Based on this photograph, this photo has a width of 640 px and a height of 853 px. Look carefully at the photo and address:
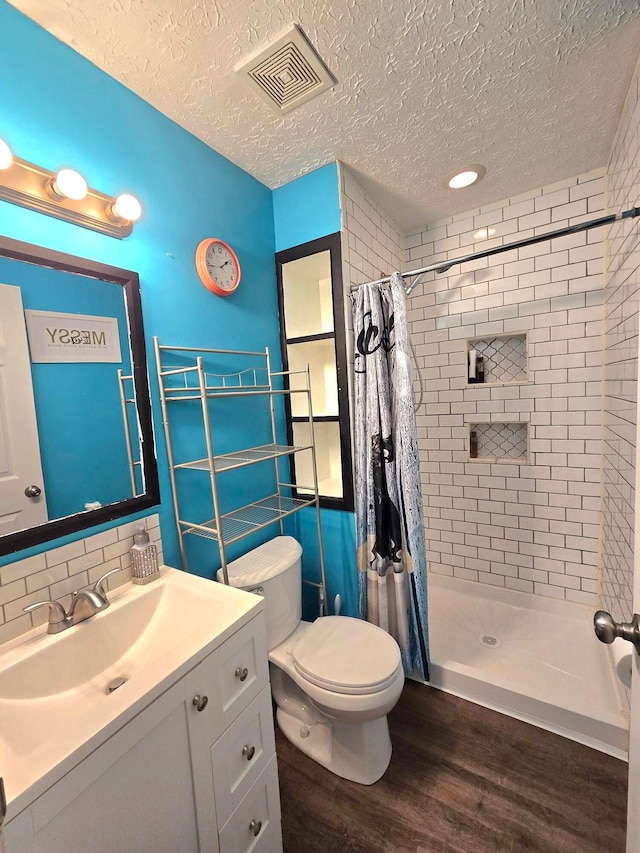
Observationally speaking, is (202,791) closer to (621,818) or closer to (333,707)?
(333,707)

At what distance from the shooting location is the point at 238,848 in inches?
36.4

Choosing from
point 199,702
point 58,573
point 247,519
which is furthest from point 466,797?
point 58,573

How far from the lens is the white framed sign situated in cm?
100

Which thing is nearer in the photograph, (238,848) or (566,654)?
(238,848)

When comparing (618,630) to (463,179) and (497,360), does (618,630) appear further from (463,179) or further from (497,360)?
(463,179)

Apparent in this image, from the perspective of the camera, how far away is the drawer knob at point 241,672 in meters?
0.94

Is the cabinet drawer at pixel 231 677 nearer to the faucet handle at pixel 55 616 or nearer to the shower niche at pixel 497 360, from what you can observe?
the faucet handle at pixel 55 616

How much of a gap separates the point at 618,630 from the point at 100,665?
4.10 ft

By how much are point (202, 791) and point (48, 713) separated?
1.33 ft

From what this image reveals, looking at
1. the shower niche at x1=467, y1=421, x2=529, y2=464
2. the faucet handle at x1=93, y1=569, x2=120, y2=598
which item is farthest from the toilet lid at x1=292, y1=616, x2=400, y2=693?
the shower niche at x1=467, y1=421, x2=529, y2=464

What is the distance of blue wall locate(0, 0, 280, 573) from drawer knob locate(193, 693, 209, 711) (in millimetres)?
592

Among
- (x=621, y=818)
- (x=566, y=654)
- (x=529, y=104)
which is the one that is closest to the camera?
(x=621, y=818)

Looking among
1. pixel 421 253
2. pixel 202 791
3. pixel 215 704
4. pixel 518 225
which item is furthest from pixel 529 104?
pixel 202 791

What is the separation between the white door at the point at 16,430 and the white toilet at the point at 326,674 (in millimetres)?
695
